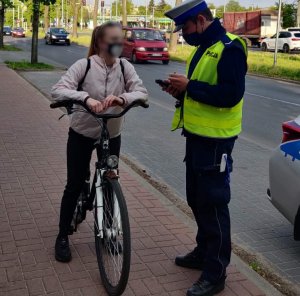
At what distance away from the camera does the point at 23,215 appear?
15.9ft

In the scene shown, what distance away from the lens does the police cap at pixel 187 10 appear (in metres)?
3.14

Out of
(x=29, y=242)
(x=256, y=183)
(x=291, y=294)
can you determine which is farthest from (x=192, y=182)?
(x=256, y=183)

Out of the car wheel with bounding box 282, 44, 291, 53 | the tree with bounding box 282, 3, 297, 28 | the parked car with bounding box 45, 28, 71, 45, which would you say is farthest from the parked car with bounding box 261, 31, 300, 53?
the tree with bounding box 282, 3, 297, 28

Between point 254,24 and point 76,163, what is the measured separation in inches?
2080

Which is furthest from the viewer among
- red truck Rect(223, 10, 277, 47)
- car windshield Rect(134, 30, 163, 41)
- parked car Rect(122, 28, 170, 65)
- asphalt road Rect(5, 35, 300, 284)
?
red truck Rect(223, 10, 277, 47)

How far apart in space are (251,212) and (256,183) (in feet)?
3.65

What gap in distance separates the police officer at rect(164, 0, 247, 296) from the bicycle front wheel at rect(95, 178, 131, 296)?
1.67 feet

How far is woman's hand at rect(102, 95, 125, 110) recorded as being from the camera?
130 inches

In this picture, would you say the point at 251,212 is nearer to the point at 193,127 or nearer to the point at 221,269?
the point at 221,269

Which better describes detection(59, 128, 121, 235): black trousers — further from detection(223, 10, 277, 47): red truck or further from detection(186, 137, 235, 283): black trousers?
detection(223, 10, 277, 47): red truck

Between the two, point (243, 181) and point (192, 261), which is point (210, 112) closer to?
point (192, 261)

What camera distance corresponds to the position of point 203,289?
3.41 meters

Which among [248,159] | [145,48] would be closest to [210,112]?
[248,159]

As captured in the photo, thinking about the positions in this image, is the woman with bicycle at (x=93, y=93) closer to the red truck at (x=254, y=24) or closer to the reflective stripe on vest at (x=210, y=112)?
the reflective stripe on vest at (x=210, y=112)
